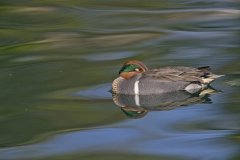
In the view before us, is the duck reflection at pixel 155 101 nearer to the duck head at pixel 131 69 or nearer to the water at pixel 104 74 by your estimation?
the water at pixel 104 74

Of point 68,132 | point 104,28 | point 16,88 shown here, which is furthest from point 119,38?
point 68,132

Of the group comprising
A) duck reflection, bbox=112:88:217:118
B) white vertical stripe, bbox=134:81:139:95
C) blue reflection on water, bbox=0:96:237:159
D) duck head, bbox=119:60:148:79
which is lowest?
blue reflection on water, bbox=0:96:237:159

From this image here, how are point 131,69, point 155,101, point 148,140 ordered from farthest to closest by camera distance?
1. point 131,69
2. point 155,101
3. point 148,140

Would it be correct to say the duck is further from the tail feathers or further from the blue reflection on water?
the blue reflection on water

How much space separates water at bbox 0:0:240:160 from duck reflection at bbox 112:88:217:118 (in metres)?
0.08

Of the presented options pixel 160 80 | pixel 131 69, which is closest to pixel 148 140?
pixel 160 80

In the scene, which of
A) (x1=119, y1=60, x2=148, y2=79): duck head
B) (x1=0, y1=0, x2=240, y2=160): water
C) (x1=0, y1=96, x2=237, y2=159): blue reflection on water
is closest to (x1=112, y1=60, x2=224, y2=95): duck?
(x1=119, y1=60, x2=148, y2=79): duck head

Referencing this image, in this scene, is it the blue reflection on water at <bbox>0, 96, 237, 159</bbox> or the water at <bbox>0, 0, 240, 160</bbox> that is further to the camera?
the water at <bbox>0, 0, 240, 160</bbox>

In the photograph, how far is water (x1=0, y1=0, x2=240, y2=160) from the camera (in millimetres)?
6980

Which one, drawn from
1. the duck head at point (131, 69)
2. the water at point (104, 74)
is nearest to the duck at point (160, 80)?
the duck head at point (131, 69)

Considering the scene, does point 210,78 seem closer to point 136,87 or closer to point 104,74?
point 136,87

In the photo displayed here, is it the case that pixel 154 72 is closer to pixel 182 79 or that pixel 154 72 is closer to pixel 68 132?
pixel 182 79

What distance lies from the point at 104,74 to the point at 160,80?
1.08 meters

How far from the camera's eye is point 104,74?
920cm
